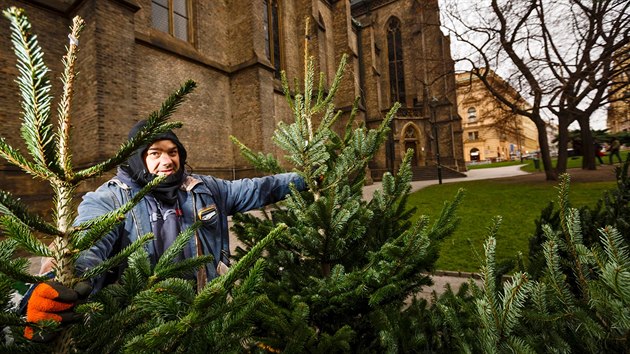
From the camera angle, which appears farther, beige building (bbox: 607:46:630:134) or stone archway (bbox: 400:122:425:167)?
stone archway (bbox: 400:122:425:167)

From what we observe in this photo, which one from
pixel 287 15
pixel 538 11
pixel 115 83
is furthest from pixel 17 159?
pixel 287 15

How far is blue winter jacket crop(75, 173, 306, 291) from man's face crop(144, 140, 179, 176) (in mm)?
150

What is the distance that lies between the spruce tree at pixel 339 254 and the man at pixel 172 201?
0.62 feet

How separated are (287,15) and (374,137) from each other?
652 inches

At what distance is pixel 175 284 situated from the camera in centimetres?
66

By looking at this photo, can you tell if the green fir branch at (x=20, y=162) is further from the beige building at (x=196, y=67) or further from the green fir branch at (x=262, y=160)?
the beige building at (x=196, y=67)

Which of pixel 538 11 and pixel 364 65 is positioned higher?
pixel 364 65

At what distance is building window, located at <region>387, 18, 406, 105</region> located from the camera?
90.2 ft

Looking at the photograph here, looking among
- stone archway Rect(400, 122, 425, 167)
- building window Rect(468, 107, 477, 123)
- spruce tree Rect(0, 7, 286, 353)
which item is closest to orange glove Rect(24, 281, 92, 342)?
spruce tree Rect(0, 7, 286, 353)

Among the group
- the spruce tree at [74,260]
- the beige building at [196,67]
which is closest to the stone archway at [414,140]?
the beige building at [196,67]

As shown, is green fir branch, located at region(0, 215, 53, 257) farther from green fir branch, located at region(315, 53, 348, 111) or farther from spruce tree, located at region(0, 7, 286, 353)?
green fir branch, located at region(315, 53, 348, 111)

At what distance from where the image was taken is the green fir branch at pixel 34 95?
498 millimetres

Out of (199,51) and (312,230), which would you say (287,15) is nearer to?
(199,51)

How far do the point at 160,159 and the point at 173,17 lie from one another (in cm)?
1208
